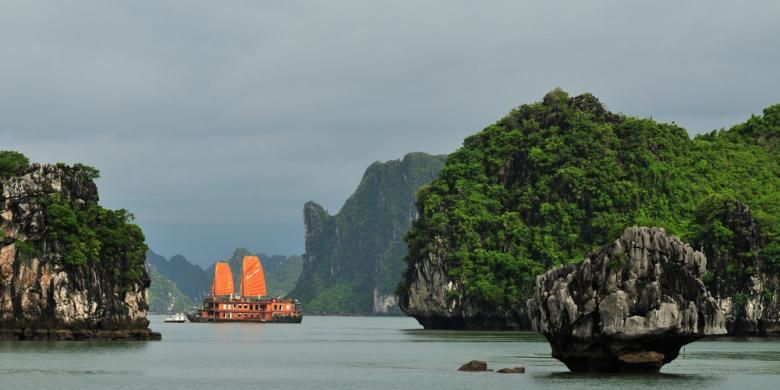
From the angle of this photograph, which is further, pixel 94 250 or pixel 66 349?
pixel 94 250

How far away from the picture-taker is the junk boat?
18450 centimetres

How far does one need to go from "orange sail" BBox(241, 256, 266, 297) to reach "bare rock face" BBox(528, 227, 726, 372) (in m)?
140

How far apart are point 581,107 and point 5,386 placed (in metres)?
96.1

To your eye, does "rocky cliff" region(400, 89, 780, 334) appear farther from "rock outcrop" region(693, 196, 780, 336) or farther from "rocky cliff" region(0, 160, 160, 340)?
"rocky cliff" region(0, 160, 160, 340)

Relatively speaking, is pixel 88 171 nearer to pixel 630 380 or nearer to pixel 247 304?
pixel 630 380

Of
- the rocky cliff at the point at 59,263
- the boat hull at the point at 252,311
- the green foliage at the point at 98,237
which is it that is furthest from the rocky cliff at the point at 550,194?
the boat hull at the point at 252,311

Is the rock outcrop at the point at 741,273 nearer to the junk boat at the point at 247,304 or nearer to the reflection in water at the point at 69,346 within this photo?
the reflection in water at the point at 69,346

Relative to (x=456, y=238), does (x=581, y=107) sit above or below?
above

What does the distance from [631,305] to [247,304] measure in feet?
455

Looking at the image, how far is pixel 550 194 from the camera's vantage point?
12850 centimetres

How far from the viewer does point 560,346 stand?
52312 mm

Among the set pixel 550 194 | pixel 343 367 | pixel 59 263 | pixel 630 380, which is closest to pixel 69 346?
pixel 59 263

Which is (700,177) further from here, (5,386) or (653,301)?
(5,386)

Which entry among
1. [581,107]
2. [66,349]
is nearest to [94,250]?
[66,349]
